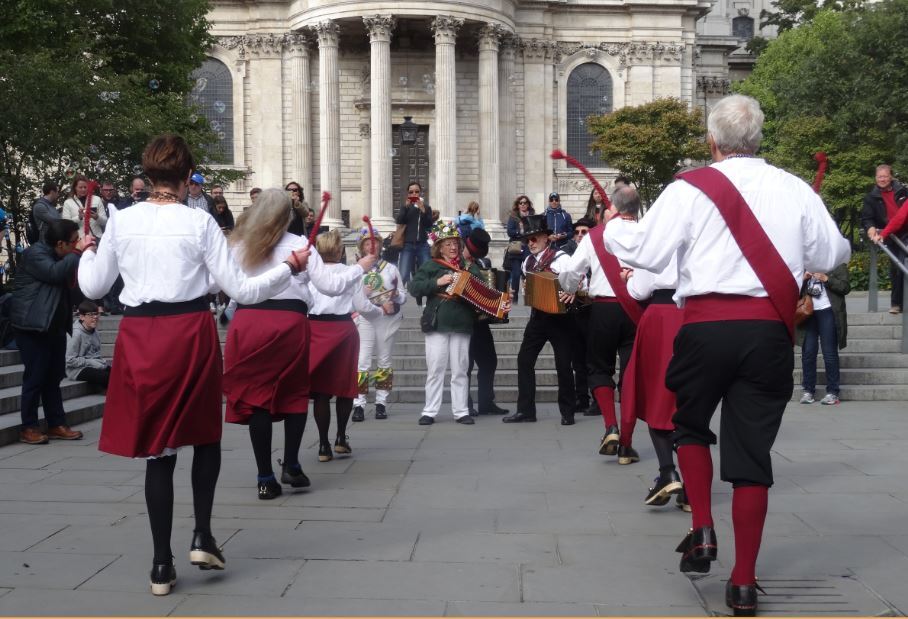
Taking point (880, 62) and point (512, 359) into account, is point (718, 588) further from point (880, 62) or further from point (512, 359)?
point (880, 62)

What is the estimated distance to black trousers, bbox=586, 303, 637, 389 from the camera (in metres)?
8.91

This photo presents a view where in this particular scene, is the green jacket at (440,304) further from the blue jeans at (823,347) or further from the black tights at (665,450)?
the black tights at (665,450)

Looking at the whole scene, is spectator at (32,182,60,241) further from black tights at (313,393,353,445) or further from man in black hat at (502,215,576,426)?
man in black hat at (502,215,576,426)

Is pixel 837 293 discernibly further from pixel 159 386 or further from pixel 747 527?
pixel 159 386

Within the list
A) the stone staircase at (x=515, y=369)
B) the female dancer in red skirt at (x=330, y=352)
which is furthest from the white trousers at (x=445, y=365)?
the female dancer in red skirt at (x=330, y=352)

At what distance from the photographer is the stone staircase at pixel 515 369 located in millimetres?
12141

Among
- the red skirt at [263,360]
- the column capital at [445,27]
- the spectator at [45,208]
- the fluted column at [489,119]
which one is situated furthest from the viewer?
the fluted column at [489,119]

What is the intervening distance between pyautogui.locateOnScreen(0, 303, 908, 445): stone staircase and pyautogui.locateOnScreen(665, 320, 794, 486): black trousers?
317 inches

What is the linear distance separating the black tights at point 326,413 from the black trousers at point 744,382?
440 centimetres

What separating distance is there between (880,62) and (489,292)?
103 feet

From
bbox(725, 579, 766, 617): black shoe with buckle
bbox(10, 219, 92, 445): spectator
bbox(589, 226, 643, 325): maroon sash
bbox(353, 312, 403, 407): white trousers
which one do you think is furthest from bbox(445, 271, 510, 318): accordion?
bbox(725, 579, 766, 617): black shoe with buckle

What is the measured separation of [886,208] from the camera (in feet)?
51.8

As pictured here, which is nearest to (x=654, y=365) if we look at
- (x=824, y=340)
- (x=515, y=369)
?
(x=824, y=340)

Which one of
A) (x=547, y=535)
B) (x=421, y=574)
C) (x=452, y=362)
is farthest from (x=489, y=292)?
(x=421, y=574)
